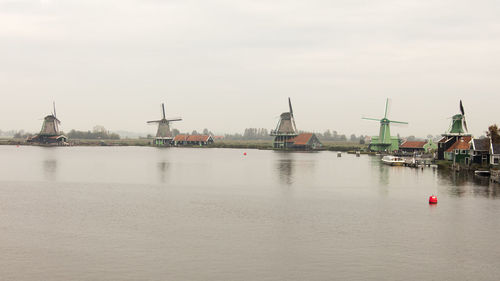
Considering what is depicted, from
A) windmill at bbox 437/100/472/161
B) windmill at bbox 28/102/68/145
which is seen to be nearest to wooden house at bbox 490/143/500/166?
windmill at bbox 437/100/472/161

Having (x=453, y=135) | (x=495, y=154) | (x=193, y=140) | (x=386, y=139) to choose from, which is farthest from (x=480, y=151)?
(x=193, y=140)

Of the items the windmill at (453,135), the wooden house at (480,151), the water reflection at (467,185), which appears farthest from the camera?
the windmill at (453,135)

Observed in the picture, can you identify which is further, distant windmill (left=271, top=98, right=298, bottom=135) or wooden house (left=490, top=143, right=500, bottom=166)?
distant windmill (left=271, top=98, right=298, bottom=135)

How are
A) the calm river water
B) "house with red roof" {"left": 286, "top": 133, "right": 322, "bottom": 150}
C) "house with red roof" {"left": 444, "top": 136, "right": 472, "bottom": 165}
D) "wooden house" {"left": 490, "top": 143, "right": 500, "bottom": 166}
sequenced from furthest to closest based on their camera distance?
"house with red roof" {"left": 286, "top": 133, "right": 322, "bottom": 150} < "house with red roof" {"left": 444, "top": 136, "right": 472, "bottom": 165} < "wooden house" {"left": 490, "top": 143, "right": 500, "bottom": 166} < the calm river water

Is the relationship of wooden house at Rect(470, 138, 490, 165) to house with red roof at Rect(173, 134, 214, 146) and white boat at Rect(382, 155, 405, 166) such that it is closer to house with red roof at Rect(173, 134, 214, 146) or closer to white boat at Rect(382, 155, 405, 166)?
white boat at Rect(382, 155, 405, 166)

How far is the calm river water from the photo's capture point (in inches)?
859

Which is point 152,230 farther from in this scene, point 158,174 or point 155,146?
point 155,146

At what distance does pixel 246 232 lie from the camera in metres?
28.9

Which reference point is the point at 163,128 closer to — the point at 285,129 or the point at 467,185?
the point at 285,129

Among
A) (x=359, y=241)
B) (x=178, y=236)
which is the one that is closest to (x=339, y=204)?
(x=359, y=241)

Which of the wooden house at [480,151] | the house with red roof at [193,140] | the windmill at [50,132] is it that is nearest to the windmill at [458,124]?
the wooden house at [480,151]

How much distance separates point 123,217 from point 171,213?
11.9ft

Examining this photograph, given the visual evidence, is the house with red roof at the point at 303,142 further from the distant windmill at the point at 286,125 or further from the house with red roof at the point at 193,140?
the house with red roof at the point at 193,140

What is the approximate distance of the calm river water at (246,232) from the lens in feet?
71.6
